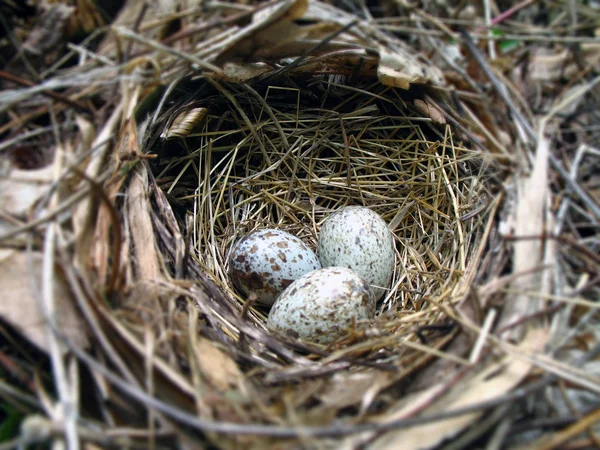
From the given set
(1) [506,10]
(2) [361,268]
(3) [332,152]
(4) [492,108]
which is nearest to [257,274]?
(2) [361,268]

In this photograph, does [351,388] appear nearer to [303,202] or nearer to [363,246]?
[363,246]

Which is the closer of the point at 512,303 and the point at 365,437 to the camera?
the point at 365,437

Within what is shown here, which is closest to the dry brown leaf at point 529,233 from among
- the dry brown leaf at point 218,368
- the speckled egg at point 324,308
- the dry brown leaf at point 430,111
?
the dry brown leaf at point 430,111

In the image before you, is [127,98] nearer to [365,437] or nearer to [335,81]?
[335,81]

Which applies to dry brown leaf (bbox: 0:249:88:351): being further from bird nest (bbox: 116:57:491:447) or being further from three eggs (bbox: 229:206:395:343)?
three eggs (bbox: 229:206:395:343)

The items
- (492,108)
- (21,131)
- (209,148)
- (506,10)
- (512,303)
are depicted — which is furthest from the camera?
(506,10)

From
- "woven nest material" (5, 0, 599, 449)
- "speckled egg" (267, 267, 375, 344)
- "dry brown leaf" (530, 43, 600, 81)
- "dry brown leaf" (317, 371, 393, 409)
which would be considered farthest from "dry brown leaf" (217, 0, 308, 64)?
"dry brown leaf" (530, 43, 600, 81)

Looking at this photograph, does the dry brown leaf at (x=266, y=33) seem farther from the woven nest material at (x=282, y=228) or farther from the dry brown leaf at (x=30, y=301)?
the dry brown leaf at (x=30, y=301)
